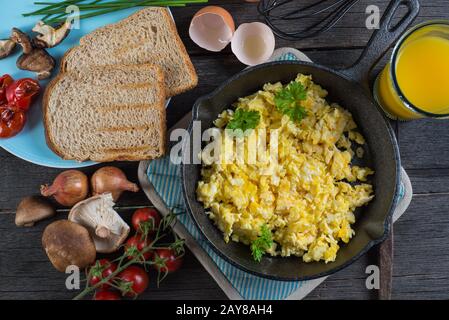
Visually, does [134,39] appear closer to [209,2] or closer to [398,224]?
[209,2]

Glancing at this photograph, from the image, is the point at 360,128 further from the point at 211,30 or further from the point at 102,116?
the point at 102,116

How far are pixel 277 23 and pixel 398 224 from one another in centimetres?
111

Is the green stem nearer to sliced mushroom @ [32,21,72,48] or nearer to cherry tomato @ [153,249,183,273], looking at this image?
cherry tomato @ [153,249,183,273]

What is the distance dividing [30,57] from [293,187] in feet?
4.33

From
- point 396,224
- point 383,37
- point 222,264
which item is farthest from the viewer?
point 396,224

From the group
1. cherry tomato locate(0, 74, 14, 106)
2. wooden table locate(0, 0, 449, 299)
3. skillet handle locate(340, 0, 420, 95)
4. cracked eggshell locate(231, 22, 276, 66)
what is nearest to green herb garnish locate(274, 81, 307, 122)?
skillet handle locate(340, 0, 420, 95)

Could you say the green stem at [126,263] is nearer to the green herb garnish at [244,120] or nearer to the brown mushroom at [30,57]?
the green herb garnish at [244,120]

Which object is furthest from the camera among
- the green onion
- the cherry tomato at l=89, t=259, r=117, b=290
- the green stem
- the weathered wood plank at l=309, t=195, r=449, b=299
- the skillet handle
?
the weathered wood plank at l=309, t=195, r=449, b=299

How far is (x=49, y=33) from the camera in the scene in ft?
7.56

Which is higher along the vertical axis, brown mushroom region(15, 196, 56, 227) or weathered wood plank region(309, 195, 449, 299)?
brown mushroom region(15, 196, 56, 227)

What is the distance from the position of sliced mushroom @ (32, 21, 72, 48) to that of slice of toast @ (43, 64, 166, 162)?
0.16 m

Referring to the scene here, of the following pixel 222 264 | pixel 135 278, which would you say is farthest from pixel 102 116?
pixel 222 264

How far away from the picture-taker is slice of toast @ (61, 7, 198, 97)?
90.6 inches

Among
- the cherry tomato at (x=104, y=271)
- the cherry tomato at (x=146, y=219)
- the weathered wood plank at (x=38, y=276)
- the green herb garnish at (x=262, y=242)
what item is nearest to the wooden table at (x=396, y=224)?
the weathered wood plank at (x=38, y=276)
